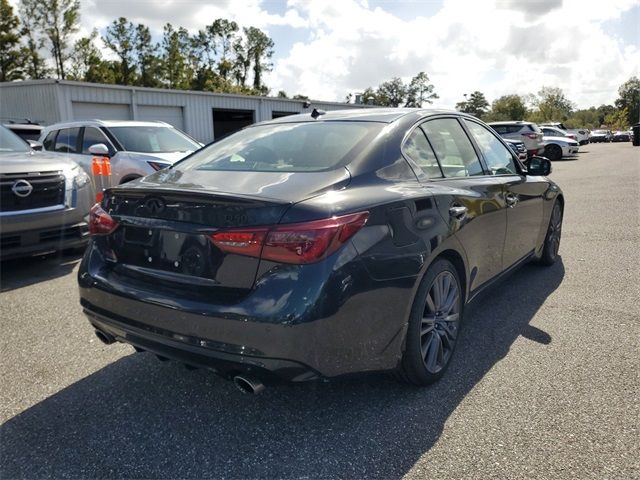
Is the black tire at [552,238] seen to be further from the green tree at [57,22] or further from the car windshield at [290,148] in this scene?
the green tree at [57,22]

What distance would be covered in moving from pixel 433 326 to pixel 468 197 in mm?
865

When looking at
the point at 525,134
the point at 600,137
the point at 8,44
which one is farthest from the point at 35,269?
the point at 600,137

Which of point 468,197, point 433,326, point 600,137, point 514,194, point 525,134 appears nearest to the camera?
point 433,326

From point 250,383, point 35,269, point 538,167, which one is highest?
point 538,167

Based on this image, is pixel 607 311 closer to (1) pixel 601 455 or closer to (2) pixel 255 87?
(1) pixel 601 455

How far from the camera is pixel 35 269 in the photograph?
219 inches

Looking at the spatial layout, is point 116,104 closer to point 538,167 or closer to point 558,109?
point 538,167

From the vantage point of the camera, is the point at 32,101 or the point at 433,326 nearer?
the point at 433,326

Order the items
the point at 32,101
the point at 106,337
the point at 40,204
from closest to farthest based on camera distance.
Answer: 1. the point at 106,337
2. the point at 40,204
3. the point at 32,101

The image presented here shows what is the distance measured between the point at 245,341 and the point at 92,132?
7.51 m

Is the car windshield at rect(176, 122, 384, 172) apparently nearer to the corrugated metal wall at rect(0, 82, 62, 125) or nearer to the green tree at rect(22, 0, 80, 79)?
the corrugated metal wall at rect(0, 82, 62, 125)

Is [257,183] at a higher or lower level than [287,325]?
higher

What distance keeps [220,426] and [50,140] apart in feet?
27.6

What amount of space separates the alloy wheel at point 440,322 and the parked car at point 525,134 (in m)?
19.1
